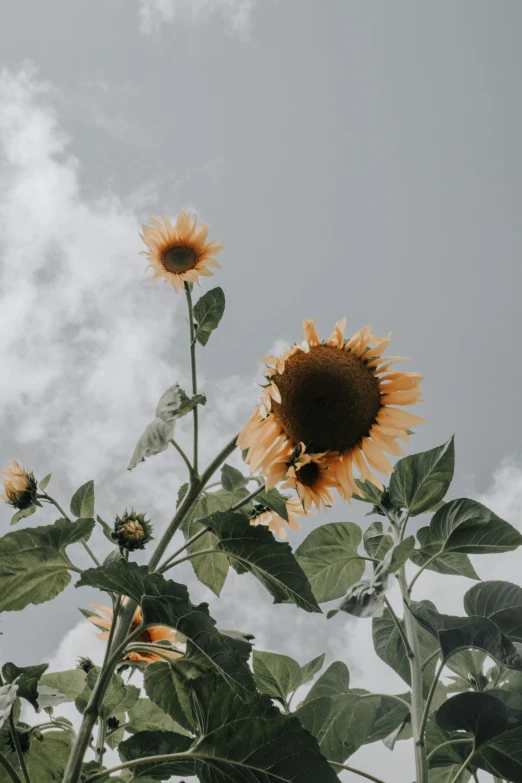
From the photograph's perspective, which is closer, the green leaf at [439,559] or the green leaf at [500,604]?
the green leaf at [500,604]

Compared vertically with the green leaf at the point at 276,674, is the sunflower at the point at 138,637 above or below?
above

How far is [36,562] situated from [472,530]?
3.30 ft

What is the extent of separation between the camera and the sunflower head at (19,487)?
183 centimetres

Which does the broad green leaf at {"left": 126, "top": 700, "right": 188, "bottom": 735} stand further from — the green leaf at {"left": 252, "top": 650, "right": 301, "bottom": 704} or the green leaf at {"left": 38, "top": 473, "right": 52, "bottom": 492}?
the green leaf at {"left": 38, "top": 473, "right": 52, "bottom": 492}

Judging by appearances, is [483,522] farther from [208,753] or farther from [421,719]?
[208,753]

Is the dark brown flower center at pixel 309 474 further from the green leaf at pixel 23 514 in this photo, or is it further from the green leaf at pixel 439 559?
the green leaf at pixel 23 514

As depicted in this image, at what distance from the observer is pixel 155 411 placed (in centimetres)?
134

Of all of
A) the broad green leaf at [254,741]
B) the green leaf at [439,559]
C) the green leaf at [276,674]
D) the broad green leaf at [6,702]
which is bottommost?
the broad green leaf at [254,741]

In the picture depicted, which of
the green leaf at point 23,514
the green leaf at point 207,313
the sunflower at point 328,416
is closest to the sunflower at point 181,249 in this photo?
the green leaf at point 207,313

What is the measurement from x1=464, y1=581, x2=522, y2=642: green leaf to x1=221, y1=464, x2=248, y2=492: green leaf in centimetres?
64

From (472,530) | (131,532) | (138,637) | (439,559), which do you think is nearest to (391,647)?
(439,559)

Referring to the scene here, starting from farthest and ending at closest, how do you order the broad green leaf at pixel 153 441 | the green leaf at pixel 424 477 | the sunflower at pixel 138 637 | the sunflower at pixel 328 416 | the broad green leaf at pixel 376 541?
the broad green leaf at pixel 376 541 → the green leaf at pixel 424 477 → the sunflower at pixel 138 637 → the sunflower at pixel 328 416 → the broad green leaf at pixel 153 441

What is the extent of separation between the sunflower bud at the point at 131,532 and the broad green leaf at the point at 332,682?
0.66 metres

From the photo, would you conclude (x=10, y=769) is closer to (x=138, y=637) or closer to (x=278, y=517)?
(x=138, y=637)
